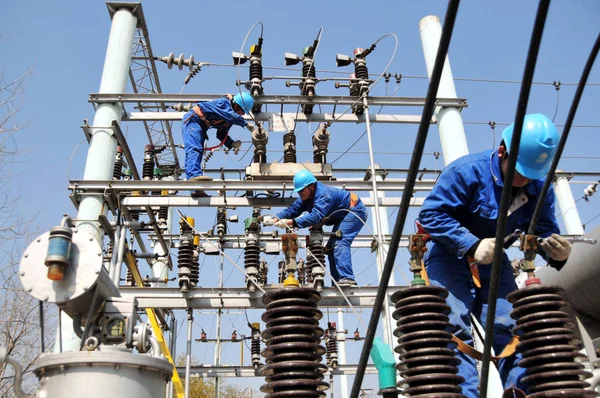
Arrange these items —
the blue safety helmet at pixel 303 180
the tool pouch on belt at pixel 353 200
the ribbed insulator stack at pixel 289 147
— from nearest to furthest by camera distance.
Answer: the blue safety helmet at pixel 303 180 < the tool pouch on belt at pixel 353 200 < the ribbed insulator stack at pixel 289 147

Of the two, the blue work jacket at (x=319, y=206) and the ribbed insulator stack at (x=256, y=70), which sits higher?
the ribbed insulator stack at (x=256, y=70)

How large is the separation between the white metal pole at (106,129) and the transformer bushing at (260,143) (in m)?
1.78

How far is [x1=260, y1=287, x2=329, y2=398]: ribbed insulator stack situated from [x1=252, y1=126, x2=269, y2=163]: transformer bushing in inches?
189

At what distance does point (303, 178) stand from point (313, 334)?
4146 millimetres

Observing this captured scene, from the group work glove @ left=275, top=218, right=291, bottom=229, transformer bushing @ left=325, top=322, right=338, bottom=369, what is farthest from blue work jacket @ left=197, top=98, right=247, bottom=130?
transformer bushing @ left=325, top=322, right=338, bottom=369

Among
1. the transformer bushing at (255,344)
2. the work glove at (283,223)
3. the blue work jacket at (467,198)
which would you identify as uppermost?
the work glove at (283,223)

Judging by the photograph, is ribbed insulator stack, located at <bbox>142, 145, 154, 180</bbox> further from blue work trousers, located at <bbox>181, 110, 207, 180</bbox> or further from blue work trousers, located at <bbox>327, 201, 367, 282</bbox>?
blue work trousers, located at <bbox>327, 201, 367, 282</bbox>

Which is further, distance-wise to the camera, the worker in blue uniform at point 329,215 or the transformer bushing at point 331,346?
the transformer bushing at point 331,346

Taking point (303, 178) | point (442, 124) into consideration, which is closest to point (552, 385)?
point (303, 178)

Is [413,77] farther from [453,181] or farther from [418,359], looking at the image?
[418,359]

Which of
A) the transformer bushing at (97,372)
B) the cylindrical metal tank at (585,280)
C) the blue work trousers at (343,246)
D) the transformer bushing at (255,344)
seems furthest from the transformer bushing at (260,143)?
the transformer bushing at (97,372)

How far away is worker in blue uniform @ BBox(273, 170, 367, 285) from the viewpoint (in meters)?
6.29

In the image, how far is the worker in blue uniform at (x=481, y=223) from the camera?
8.44 ft

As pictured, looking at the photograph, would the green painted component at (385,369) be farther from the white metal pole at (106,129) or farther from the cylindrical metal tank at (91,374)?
the white metal pole at (106,129)
